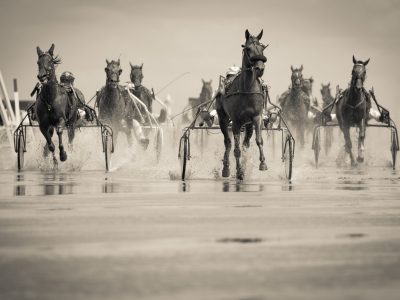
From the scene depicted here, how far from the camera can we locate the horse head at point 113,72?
101 feet

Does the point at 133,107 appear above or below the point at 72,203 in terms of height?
above

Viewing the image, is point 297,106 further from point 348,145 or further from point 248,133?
point 248,133

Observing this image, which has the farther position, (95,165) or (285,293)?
(95,165)

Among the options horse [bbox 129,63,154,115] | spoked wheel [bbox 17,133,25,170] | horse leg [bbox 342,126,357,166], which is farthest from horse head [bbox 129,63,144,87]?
spoked wheel [bbox 17,133,25,170]

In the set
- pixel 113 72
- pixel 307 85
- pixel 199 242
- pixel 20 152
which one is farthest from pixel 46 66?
pixel 307 85

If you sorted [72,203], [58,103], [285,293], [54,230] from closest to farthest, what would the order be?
[285,293] < [54,230] < [72,203] < [58,103]

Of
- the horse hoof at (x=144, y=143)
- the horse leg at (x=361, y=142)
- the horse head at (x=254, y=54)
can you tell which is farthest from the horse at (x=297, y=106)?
the horse head at (x=254, y=54)

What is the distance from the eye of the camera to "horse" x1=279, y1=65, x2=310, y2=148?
39.2m

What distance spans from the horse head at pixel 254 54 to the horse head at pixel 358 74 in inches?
400

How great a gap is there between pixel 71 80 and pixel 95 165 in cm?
249

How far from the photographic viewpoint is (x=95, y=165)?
28797 mm

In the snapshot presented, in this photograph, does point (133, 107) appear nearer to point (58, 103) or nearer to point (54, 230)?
point (58, 103)

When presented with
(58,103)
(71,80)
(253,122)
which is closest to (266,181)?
(253,122)

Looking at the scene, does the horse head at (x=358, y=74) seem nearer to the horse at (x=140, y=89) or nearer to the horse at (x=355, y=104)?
the horse at (x=355, y=104)
